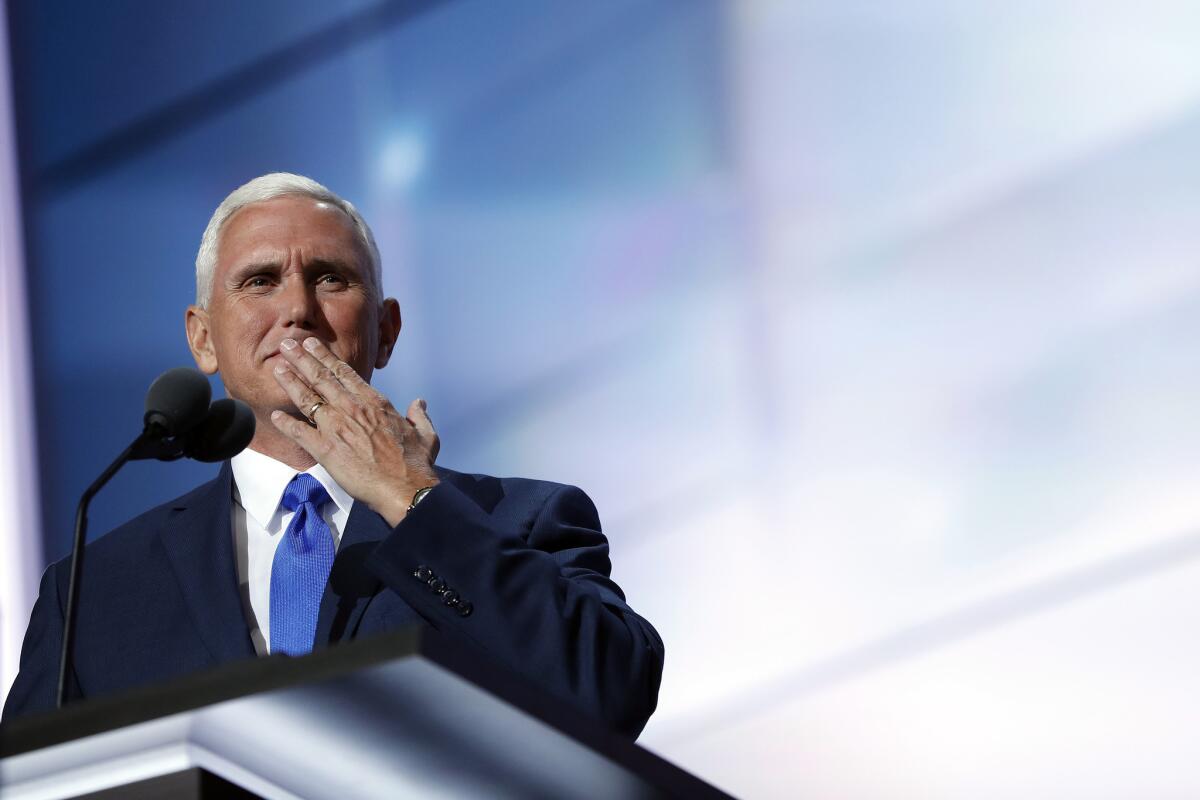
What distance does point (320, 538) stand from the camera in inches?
68.8

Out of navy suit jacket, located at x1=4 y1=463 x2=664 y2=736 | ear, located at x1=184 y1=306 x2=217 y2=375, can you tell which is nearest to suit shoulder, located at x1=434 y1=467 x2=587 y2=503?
navy suit jacket, located at x1=4 y1=463 x2=664 y2=736

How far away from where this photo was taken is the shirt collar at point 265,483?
1.83 meters

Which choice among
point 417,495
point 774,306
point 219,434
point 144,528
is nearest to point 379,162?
point 774,306

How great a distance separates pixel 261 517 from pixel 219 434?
0.43 m

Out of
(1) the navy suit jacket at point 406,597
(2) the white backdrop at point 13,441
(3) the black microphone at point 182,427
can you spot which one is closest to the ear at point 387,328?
(1) the navy suit jacket at point 406,597

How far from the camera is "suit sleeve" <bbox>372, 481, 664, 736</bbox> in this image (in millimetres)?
1374

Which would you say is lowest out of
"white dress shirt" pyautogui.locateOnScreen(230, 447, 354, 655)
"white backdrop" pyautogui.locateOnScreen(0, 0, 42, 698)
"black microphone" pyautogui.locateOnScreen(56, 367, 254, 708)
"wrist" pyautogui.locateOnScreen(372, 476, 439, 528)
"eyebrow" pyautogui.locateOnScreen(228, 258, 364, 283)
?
"black microphone" pyautogui.locateOnScreen(56, 367, 254, 708)

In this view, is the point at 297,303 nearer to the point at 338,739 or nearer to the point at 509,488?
the point at 509,488

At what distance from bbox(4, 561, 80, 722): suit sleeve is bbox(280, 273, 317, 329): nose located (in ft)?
1.29

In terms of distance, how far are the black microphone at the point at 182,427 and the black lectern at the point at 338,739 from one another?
1.67ft

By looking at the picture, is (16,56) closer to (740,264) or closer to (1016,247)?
(740,264)

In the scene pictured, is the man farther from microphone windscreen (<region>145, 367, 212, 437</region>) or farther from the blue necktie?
microphone windscreen (<region>145, 367, 212, 437</region>)

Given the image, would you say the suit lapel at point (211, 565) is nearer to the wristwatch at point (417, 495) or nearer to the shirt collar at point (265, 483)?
the shirt collar at point (265, 483)

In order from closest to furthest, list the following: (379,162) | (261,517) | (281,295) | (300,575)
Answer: (300,575)
(261,517)
(281,295)
(379,162)
